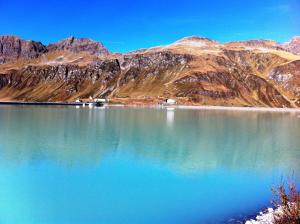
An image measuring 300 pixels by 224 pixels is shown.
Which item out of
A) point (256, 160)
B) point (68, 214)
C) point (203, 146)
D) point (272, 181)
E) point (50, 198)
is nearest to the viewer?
point (68, 214)

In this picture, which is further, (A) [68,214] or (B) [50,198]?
(B) [50,198]

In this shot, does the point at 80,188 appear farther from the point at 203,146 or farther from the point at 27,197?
the point at 203,146

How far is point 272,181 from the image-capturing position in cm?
4262

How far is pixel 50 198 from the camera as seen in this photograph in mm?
32938

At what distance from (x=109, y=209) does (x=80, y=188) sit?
696cm

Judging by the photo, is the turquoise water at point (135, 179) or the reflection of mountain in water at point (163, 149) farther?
the reflection of mountain in water at point (163, 149)

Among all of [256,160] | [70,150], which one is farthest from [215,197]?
[70,150]

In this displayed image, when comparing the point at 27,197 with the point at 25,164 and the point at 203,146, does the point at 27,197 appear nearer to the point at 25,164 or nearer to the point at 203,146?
the point at 25,164

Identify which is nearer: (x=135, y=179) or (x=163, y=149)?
(x=135, y=179)

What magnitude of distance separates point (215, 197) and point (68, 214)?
44.8 feet

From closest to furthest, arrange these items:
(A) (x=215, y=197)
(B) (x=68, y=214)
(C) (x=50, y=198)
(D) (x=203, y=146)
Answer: (B) (x=68, y=214), (C) (x=50, y=198), (A) (x=215, y=197), (D) (x=203, y=146)

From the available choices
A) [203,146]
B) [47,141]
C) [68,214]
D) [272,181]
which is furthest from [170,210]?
[47,141]

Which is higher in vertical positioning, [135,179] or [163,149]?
[163,149]

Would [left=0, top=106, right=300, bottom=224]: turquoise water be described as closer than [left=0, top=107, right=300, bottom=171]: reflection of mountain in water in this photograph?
Yes
